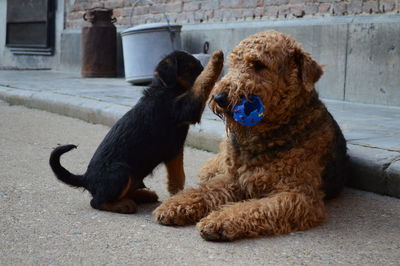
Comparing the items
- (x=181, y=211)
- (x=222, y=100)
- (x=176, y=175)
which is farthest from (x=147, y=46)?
(x=222, y=100)

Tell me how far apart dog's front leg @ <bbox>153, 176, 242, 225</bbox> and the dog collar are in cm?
55

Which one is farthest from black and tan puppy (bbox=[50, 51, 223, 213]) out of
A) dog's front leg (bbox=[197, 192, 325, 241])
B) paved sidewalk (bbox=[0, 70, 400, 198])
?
paved sidewalk (bbox=[0, 70, 400, 198])

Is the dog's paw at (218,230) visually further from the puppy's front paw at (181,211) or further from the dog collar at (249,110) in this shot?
the dog collar at (249,110)

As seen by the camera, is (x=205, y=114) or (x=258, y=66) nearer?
(x=258, y=66)

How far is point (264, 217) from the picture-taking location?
3.39 metres

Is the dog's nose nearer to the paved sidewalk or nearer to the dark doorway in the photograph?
the paved sidewalk

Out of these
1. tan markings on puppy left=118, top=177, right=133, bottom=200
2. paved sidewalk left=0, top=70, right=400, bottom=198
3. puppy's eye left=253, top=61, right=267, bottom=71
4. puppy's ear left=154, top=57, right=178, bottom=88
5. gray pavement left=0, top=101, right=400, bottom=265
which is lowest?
gray pavement left=0, top=101, right=400, bottom=265

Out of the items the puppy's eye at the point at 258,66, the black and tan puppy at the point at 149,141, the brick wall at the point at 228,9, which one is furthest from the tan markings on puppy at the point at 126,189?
the brick wall at the point at 228,9

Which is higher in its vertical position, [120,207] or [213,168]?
[213,168]

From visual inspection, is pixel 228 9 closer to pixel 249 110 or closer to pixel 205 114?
pixel 205 114

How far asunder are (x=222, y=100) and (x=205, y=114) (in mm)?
3452

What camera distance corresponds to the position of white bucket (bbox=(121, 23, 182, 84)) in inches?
391

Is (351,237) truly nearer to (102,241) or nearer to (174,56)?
(102,241)

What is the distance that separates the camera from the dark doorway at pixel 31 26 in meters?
14.7
